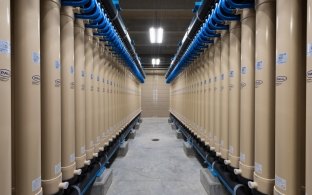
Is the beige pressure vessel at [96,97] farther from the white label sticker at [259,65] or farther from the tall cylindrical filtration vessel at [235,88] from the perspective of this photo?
the white label sticker at [259,65]

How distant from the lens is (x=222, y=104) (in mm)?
→ 2383

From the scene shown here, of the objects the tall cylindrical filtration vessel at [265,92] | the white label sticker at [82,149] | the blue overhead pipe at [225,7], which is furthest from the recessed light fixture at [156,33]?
the tall cylindrical filtration vessel at [265,92]

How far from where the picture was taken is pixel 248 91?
67.7 inches

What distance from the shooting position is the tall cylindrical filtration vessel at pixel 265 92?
4.78 ft

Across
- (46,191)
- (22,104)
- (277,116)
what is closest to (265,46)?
(277,116)

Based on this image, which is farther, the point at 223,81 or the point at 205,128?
the point at 205,128

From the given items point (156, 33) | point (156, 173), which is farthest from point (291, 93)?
point (156, 33)

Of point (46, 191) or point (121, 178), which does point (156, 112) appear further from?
point (46, 191)

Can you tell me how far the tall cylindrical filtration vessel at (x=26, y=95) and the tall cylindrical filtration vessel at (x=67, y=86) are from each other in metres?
0.42

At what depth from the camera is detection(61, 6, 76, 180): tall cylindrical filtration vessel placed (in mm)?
1708

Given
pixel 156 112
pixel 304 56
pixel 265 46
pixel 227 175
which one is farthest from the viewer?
pixel 156 112

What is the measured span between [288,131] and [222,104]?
115cm

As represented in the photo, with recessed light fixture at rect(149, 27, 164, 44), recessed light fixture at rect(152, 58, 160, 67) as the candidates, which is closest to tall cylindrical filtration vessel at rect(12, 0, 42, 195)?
recessed light fixture at rect(149, 27, 164, 44)

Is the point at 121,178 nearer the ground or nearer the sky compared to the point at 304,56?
nearer the ground
